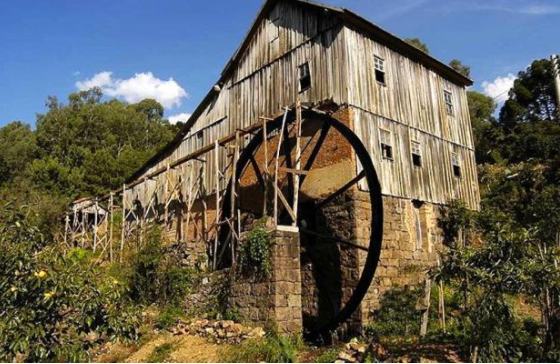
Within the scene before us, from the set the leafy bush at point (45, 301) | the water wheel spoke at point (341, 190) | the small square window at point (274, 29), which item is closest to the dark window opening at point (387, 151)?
the water wheel spoke at point (341, 190)

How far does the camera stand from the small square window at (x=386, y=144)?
14185 millimetres

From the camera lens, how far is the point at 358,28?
572 inches

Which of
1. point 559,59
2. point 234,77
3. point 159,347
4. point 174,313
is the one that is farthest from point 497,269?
point 559,59

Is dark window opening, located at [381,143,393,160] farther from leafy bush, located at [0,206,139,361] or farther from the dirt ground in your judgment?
leafy bush, located at [0,206,139,361]

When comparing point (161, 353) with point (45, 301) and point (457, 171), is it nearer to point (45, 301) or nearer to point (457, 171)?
point (45, 301)

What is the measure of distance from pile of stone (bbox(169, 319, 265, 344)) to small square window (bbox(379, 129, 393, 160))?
271 inches

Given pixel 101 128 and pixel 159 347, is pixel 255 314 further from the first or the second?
pixel 101 128

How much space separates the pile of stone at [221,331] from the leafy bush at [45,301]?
15.2ft

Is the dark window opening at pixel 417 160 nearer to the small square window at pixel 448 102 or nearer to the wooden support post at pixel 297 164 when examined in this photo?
the small square window at pixel 448 102

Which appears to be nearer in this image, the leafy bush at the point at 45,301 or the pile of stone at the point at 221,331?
the leafy bush at the point at 45,301

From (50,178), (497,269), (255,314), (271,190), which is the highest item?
(50,178)

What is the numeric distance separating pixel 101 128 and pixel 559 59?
3432cm

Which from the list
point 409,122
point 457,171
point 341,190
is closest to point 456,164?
point 457,171

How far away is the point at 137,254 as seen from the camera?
564 inches
